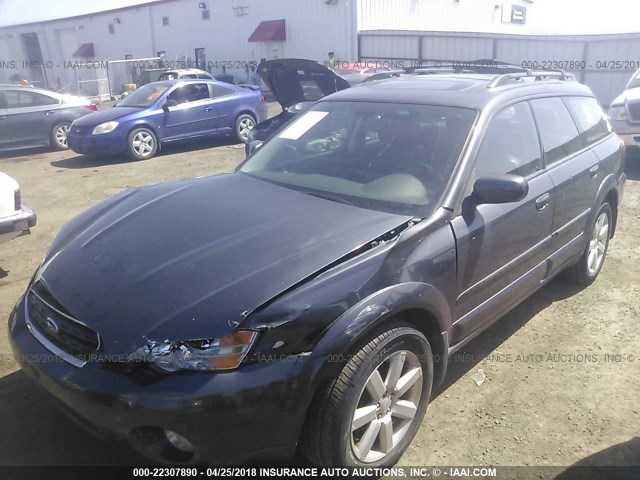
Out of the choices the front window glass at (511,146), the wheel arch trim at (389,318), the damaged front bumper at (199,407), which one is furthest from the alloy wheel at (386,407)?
the front window glass at (511,146)

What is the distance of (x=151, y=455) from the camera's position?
78.9 inches

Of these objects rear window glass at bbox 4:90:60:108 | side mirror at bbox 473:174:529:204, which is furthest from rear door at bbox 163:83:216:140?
side mirror at bbox 473:174:529:204

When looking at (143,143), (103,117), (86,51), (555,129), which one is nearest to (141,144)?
(143,143)

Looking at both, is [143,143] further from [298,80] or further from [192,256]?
[192,256]

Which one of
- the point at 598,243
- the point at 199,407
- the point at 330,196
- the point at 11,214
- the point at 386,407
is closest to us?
the point at 199,407

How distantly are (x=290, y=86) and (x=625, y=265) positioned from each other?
461 centimetres

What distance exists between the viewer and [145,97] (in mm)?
10648

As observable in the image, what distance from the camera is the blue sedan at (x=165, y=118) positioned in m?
9.81

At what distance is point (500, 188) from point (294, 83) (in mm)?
4965

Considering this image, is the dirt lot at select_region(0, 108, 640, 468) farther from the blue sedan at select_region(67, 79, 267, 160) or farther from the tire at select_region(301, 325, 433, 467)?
the blue sedan at select_region(67, 79, 267, 160)

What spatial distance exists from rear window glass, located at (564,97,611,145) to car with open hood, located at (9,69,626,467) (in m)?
0.31

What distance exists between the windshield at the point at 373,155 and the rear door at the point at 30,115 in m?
9.23

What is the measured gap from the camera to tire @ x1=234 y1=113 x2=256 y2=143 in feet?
37.9

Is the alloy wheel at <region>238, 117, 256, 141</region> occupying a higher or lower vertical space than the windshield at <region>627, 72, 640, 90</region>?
lower
